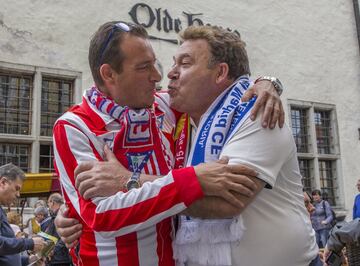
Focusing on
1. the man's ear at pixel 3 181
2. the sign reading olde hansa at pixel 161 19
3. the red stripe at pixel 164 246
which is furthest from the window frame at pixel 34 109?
the red stripe at pixel 164 246

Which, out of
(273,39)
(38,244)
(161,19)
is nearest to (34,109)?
(161,19)

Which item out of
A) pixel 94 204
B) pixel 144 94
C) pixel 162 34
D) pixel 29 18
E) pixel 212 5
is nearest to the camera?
pixel 94 204

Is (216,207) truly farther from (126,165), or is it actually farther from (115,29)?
(115,29)

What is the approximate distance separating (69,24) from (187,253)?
8.08 metres

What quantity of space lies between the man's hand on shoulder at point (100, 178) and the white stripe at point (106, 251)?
0.23 m

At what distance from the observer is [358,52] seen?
12672mm

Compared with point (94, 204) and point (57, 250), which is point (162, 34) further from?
point (94, 204)

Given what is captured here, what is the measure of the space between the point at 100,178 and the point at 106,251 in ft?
0.98

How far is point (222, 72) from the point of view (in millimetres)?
1922

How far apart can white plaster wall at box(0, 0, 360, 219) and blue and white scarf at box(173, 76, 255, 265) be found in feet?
24.6

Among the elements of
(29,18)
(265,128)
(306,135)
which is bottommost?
(265,128)

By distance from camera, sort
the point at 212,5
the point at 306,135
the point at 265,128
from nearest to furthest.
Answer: the point at 265,128 → the point at 212,5 → the point at 306,135

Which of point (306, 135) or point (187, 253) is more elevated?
point (306, 135)

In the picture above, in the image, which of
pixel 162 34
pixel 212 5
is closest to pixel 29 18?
pixel 162 34
